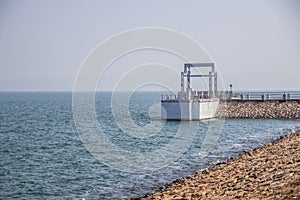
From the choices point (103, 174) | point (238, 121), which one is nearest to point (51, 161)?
point (103, 174)

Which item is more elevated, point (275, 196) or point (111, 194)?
point (275, 196)

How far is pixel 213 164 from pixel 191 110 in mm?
24467

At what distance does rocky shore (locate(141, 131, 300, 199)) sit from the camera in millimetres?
11594

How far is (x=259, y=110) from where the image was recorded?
5375 centimetres

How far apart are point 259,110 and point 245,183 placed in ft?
135

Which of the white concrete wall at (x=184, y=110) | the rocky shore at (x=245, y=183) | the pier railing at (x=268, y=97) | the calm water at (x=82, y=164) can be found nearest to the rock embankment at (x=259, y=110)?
the pier railing at (x=268, y=97)

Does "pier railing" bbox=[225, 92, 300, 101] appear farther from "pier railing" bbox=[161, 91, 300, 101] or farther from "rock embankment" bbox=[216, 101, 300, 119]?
"rock embankment" bbox=[216, 101, 300, 119]

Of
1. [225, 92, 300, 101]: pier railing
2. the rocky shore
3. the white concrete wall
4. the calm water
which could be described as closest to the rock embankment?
[225, 92, 300, 101]: pier railing

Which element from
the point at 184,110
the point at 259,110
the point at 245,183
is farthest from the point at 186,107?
the point at 245,183

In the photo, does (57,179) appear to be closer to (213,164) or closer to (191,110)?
(213,164)

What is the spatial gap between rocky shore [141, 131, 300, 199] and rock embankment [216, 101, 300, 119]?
3404 centimetres

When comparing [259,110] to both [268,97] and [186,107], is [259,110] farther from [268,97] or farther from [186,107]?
[186,107]

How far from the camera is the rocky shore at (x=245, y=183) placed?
11.6 m

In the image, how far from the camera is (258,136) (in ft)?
115
